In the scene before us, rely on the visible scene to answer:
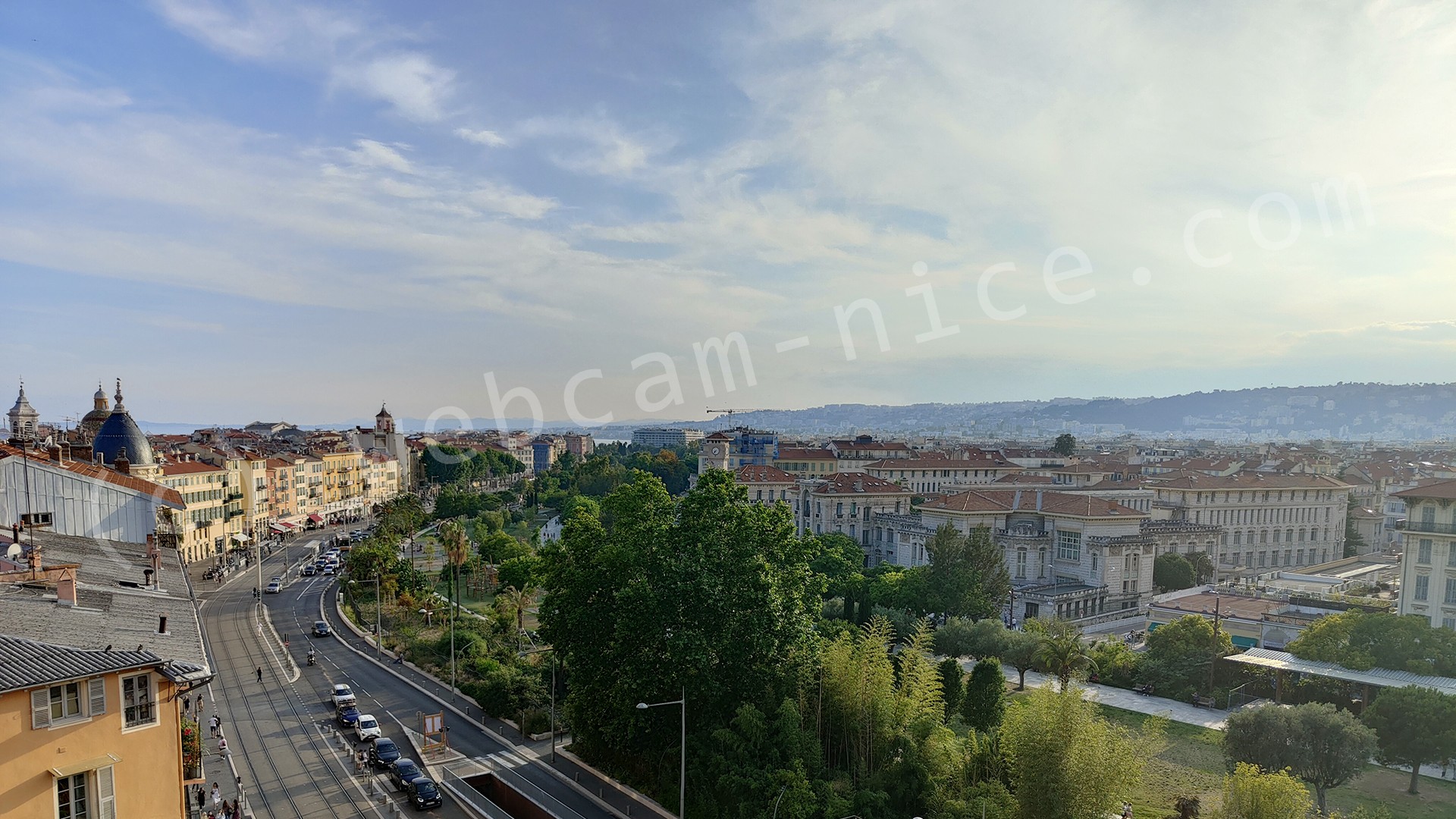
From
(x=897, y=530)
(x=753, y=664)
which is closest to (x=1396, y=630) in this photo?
(x=753, y=664)

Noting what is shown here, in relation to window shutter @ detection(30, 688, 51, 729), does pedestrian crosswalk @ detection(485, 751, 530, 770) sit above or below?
below

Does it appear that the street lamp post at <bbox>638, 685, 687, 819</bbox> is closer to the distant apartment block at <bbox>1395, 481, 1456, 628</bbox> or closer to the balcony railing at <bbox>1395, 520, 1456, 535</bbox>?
the distant apartment block at <bbox>1395, 481, 1456, 628</bbox>

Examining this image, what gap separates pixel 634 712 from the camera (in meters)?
30.5

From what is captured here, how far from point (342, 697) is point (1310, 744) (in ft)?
138

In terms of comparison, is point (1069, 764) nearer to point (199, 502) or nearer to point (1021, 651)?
point (1021, 651)

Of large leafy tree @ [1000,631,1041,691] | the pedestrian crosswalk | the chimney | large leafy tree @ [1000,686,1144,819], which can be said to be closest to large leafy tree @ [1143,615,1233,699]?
large leafy tree @ [1000,631,1041,691]

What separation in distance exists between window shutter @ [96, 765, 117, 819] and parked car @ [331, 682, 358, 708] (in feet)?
80.1

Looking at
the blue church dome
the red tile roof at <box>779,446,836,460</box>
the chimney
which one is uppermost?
the blue church dome

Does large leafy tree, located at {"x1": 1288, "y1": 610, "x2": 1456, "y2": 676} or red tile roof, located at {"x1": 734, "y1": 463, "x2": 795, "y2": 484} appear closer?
large leafy tree, located at {"x1": 1288, "y1": 610, "x2": 1456, "y2": 676}

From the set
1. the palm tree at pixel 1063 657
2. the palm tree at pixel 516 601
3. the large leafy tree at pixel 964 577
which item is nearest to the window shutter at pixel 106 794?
the palm tree at pixel 516 601

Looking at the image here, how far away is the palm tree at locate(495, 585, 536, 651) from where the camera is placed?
181 ft

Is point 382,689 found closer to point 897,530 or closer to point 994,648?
point 994,648

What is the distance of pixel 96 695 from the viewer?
56.0ft

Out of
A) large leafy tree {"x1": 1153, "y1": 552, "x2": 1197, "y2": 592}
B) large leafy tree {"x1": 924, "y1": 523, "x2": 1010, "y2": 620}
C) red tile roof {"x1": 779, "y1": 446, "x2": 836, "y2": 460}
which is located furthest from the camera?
red tile roof {"x1": 779, "y1": 446, "x2": 836, "y2": 460}
